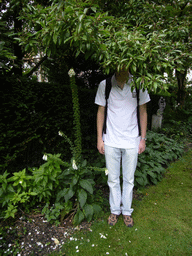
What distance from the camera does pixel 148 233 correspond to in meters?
2.54

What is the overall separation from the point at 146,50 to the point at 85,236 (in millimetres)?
2397

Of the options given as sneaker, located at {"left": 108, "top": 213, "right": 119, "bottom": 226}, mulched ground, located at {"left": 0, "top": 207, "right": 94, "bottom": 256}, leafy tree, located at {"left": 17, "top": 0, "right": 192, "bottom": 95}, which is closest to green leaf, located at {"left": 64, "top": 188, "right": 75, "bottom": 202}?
mulched ground, located at {"left": 0, "top": 207, "right": 94, "bottom": 256}

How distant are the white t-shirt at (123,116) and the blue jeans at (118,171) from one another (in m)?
0.11

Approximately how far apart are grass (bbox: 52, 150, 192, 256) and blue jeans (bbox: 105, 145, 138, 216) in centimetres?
29

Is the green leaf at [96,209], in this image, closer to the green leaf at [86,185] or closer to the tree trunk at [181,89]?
the green leaf at [86,185]

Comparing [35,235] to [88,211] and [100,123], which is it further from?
[100,123]

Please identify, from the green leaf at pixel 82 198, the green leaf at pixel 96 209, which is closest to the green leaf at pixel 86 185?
the green leaf at pixel 82 198

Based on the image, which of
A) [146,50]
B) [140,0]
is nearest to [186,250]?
[146,50]

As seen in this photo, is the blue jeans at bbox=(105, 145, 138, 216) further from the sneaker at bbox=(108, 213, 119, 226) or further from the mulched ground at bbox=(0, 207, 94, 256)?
the mulched ground at bbox=(0, 207, 94, 256)

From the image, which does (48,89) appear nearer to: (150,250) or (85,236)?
(85,236)

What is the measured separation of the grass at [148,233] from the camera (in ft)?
7.48

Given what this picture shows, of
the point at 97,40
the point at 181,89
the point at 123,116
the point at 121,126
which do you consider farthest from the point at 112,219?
the point at 181,89

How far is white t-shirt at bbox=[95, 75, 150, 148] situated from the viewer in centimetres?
229

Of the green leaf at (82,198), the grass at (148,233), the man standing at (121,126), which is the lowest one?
the grass at (148,233)
